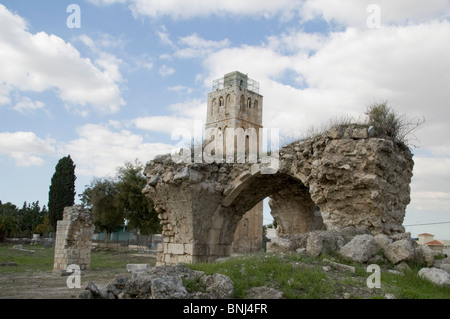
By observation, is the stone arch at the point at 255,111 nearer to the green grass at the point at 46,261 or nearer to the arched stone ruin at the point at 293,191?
the green grass at the point at 46,261

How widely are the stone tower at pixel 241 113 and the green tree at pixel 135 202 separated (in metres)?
6.19

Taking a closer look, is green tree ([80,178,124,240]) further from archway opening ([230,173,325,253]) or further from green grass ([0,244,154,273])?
archway opening ([230,173,325,253])

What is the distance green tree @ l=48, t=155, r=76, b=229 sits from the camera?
3419 cm

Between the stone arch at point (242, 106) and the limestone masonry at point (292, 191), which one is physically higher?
the stone arch at point (242, 106)

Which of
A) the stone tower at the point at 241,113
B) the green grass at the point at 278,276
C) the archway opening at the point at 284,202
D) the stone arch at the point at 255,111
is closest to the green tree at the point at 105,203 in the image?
the stone tower at the point at 241,113

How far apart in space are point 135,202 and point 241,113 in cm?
1058

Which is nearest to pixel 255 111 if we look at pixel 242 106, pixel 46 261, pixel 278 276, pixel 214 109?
Answer: pixel 242 106

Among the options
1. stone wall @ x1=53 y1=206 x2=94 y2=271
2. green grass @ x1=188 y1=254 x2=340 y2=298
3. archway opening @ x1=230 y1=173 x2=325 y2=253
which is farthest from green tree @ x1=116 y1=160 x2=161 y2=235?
green grass @ x1=188 y1=254 x2=340 y2=298

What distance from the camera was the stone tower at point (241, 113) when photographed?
29781 millimetres

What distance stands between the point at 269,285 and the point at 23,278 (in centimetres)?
1026

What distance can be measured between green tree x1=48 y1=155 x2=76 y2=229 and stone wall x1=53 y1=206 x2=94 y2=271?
19.5 m
